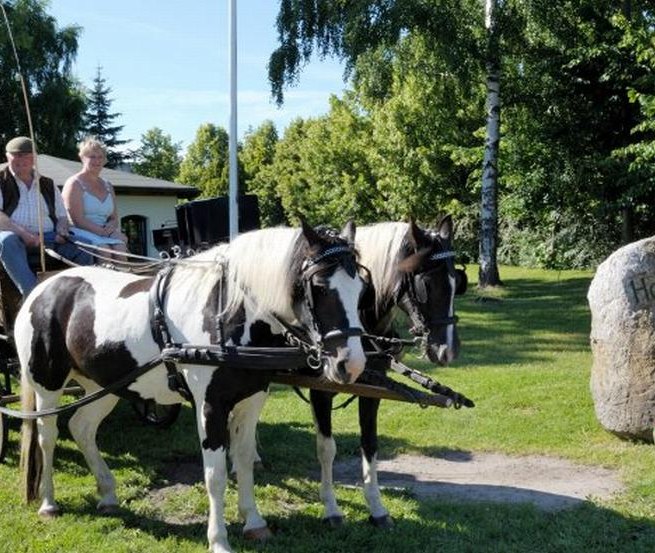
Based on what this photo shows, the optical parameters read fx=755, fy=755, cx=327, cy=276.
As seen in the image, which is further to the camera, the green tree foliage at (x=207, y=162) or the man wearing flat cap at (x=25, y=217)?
the green tree foliage at (x=207, y=162)

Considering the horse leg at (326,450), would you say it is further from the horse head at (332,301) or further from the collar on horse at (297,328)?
the horse head at (332,301)

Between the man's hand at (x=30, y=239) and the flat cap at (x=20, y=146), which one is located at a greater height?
the flat cap at (x=20, y=146)

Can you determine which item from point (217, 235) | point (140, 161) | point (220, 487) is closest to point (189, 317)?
point (220, 487)

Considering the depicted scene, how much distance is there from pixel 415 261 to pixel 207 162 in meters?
61.6

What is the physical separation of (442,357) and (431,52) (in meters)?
13.2

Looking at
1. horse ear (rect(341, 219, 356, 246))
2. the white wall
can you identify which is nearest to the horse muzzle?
horse ear (rect(341, 219, 356, 246))

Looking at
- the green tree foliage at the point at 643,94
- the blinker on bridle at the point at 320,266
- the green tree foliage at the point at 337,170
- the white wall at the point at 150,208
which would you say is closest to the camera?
the blinker on bridle at the point at 320,266

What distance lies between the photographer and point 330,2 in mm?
16391

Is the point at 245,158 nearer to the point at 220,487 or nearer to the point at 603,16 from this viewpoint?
the point at 603,16

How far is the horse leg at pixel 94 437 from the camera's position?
5094mm

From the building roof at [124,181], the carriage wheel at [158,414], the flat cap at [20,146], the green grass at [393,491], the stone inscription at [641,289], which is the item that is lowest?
the green grass at [393,491]

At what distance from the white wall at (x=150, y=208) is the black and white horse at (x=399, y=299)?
19.7 meters

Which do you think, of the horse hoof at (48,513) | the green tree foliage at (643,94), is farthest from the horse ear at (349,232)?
the green tree foliage at (643,94)

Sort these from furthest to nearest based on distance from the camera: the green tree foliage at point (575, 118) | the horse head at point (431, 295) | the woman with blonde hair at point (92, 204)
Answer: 1. the green tree foliage at point (575, 118)
2. the woman with blonde hair at point (92, 204)
3. the horse head at point (431, 295)
